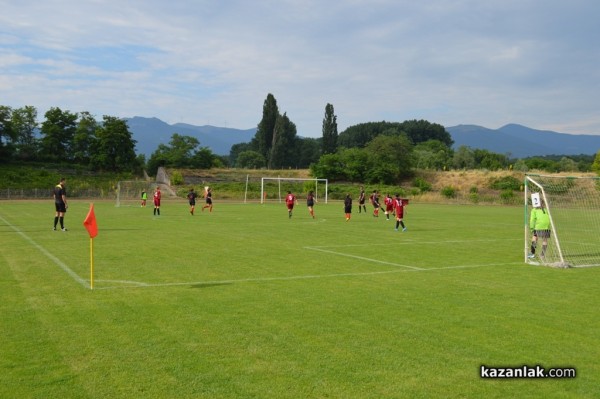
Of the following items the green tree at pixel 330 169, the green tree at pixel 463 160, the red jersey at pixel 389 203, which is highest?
the green tree at pixel 463 160

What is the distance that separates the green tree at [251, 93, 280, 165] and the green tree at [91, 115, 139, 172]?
32146mm

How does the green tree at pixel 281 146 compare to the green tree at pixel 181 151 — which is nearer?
the green tree at pixel 181 151

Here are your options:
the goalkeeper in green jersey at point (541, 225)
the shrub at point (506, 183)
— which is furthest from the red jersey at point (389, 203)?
the shrub at point (506, 183)

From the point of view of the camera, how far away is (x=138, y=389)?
5648mm

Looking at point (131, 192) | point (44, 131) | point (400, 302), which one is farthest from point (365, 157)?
point (400, 302)

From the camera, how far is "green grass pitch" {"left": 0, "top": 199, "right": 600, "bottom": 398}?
231 inches

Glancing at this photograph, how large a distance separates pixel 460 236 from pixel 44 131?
331ft

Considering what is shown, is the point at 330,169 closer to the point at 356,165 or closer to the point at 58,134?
the point at 356,165

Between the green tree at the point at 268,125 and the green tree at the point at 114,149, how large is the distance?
32.1 metres

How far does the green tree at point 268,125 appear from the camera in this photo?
123m

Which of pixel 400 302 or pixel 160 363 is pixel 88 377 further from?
pixel 400 302

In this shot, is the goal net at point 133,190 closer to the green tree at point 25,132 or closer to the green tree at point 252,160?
the green tree at point 25,132

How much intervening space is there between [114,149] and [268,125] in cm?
3648

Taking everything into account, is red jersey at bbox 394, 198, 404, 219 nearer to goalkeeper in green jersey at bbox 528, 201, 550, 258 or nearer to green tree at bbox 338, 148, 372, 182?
goalkeeper in green jersey at bbox 528, 201, 550, 258
